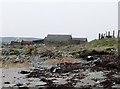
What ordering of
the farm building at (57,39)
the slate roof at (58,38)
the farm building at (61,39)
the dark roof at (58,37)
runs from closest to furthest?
1. the farm building at (61,39)
2. the farm building at (57,39)
3. the slate roof at (58,38)
4. the dark roof at (58,37)

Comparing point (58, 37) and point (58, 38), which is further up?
point (58, 37)

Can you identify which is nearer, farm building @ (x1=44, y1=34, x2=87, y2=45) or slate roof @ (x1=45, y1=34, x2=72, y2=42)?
farm building @ (x1=44, y1=34, x2=87, y2=45)

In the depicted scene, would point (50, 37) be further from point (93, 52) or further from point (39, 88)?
point (39, 88)

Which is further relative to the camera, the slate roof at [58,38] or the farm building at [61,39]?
the slate roof at [58,38]

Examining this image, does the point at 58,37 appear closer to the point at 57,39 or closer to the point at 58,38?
the point at 58,38

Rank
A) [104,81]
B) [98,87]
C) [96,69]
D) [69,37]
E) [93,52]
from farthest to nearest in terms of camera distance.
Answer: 1. [69,37]
2. [93,52]
3. [96,69]
4. [104,81]
5. [98,87]

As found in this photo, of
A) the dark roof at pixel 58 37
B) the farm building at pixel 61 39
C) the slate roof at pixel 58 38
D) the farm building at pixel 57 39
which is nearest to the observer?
the farm building at pixel 61 39

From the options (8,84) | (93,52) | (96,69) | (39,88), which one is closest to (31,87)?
(39,88)

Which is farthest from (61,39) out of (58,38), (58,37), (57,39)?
(58,37)

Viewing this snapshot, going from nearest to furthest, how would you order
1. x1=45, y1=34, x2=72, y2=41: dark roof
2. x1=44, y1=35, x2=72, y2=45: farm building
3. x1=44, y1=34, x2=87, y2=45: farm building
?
x1=44, y1=34, x2=87, y2=45: farm building < x1=44, y1=35, x2=72, y2=45: farm building < x1=45, y1=34, x2=72, y2=41: dark roof

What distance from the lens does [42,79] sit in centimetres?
1164

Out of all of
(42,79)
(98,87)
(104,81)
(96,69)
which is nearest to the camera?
(98,87)

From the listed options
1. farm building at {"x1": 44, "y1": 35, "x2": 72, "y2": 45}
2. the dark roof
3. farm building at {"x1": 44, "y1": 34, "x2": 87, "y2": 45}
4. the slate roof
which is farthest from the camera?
the dark roof

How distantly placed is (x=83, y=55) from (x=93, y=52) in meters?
0.79
